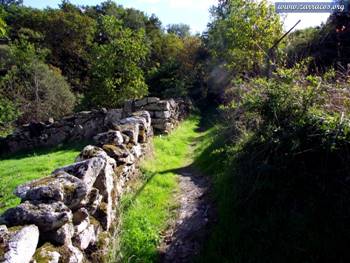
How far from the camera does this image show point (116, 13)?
135 feet

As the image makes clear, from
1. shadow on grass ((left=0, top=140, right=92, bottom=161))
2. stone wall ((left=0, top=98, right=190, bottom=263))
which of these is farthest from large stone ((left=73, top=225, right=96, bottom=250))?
shadow on grass ((left=0, top=140, right=92, bottom=161))

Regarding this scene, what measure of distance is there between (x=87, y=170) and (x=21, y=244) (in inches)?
67.0

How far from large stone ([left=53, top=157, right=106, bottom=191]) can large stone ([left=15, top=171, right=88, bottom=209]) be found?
0.77ft

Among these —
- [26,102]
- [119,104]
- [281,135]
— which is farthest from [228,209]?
[26,102]

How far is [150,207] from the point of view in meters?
5.75

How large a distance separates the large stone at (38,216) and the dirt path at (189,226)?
1.75 metres

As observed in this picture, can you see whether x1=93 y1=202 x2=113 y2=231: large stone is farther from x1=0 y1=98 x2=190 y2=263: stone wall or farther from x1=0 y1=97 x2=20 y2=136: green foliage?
x1=0 y1=97 x2=20 y2=136: green foliage

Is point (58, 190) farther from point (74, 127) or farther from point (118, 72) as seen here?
point (118, 72)

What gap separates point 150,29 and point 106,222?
40.8 m

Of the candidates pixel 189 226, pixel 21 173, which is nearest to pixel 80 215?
pixel 189 226

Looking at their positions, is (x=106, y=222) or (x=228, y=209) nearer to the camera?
(x=106, y=222)

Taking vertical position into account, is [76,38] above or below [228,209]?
above

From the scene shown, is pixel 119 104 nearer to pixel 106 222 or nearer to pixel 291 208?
pixel 106 222

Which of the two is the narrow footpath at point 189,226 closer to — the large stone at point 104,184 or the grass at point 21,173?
the large stone at point 104,184
